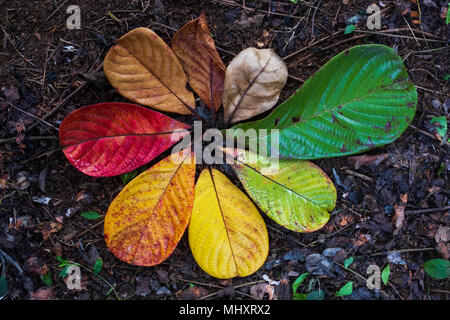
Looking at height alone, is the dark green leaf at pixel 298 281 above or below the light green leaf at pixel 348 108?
below

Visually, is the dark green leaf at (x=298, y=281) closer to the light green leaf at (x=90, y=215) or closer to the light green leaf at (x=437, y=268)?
the light green leaf at (x=437, y=268)

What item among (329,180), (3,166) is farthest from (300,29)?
(3,166)

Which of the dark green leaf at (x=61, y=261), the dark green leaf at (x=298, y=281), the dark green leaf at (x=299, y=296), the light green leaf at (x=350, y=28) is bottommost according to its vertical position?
the dark green leaf at (x=299, y=296)

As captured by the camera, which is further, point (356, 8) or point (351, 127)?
point (356, 8)

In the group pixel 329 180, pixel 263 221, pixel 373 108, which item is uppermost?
pixel 373 108

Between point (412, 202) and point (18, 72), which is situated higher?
point (18, 72)

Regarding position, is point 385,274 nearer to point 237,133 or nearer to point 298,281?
point 298,281

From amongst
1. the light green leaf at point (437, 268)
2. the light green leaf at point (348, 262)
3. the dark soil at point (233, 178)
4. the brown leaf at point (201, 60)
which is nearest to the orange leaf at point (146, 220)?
the dark soil at point (233, 178)

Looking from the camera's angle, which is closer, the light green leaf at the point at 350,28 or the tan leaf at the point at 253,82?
the tan leaf at the point at 253,82
